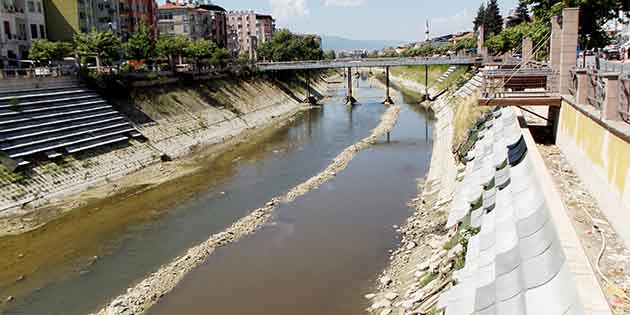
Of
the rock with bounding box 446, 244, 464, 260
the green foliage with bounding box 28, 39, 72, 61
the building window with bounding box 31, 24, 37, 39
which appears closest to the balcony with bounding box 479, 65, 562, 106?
the rock with bounding box 446, 244, 464, 260

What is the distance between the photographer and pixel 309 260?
17234mm

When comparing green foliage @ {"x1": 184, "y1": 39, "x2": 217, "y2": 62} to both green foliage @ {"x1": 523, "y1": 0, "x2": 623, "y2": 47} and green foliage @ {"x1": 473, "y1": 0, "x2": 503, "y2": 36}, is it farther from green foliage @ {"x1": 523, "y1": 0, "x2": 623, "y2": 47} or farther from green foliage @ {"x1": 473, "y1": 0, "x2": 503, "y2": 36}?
green foliage @ {"x1": 473, "y1": 0, "x2": 503, "y2": 36}

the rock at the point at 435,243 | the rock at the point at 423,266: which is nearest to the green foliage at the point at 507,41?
the rock at the point at 435,243

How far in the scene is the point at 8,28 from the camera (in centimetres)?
4425

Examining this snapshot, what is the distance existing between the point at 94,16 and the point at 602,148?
5622 cm

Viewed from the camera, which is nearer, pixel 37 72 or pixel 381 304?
pixel 381 304

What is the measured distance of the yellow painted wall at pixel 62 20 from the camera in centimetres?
5256

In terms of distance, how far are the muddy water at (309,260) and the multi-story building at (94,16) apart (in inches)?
1528

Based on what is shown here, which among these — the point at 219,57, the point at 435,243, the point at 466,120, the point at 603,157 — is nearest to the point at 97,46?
the point at 219,57

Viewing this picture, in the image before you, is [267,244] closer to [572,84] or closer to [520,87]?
[572,84]

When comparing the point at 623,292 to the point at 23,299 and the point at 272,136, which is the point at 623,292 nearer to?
the point at 23,299

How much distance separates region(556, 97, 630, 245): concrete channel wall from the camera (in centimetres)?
1088

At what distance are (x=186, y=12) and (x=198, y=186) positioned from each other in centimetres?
6707

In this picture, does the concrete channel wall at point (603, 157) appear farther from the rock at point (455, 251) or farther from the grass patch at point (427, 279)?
the grass patch at point (427, 279)
